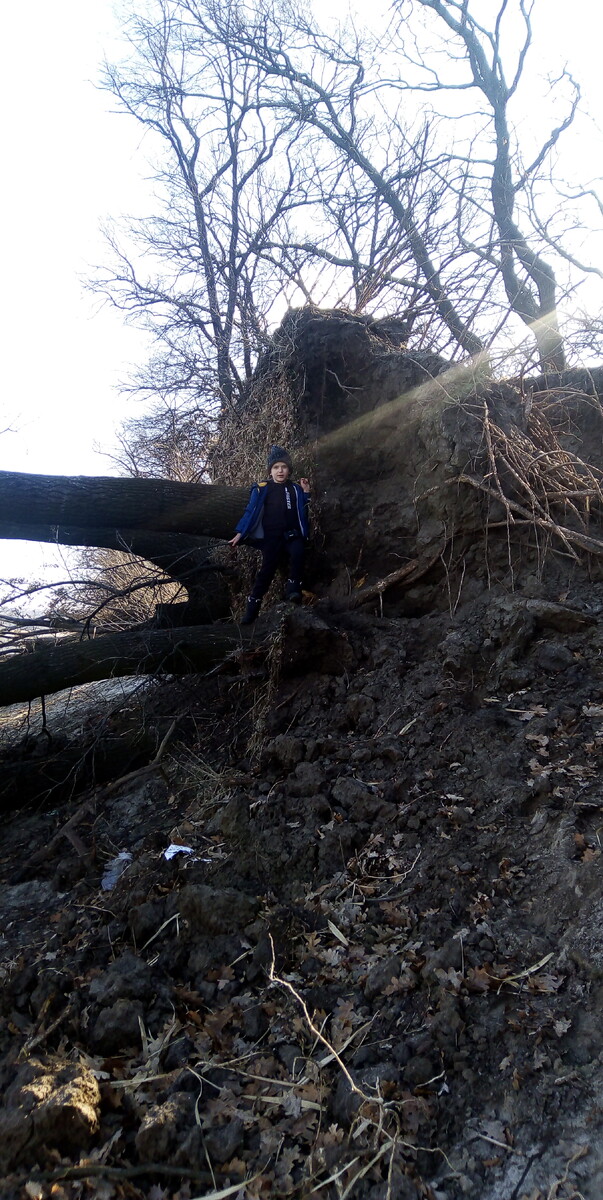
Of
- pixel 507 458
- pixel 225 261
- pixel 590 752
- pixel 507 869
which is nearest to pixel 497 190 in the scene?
pixel 225 261

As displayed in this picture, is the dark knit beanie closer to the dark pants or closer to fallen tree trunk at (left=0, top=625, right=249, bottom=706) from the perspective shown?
the dark pants

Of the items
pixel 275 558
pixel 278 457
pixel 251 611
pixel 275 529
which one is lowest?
pixel 251 611

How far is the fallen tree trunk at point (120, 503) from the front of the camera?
7.05 meters

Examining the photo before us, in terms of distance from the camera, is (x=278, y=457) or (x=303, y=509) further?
(x=278, y=457)

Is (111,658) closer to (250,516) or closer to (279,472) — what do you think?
(250,516)

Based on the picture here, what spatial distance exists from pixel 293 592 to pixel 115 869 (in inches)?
115

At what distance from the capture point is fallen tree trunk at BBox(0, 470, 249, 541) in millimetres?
7055

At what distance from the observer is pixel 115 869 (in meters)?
5.36

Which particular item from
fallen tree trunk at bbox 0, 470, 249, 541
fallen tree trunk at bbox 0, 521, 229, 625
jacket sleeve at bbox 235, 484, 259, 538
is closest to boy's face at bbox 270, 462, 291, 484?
jacket sleeve at bbox 235, 484, 259, 538

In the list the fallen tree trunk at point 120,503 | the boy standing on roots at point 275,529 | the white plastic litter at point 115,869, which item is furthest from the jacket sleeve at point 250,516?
the white plastic litter at point 115,869

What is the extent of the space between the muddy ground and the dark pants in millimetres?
880

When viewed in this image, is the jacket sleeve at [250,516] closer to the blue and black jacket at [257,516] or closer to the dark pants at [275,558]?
the blue and black jacket at [257,516]

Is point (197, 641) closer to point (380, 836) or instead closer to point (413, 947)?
point (380, 836)

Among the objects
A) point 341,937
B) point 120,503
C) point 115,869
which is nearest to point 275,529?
point 120,503
